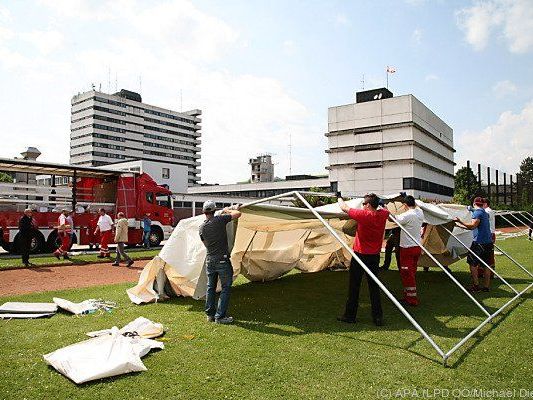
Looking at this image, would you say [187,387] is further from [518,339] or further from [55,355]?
[518,339]

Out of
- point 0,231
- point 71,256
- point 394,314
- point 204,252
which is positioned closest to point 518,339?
point 394,314

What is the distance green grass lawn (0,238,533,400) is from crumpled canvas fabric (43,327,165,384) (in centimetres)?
8

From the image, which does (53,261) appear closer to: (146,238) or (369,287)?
(146,238)

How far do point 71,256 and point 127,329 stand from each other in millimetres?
11358

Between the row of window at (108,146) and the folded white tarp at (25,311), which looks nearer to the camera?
the folded white tarp at (25,311)

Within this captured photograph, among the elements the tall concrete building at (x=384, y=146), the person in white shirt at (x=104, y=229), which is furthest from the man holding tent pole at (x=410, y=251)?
the tall concrete building at (x=384, y=146)

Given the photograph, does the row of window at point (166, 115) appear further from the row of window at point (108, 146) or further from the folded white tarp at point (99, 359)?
the folded white tarp at point (99, 359)

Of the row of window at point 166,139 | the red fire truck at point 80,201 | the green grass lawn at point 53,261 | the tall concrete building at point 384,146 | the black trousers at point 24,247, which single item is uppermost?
the row of window at point 166,139

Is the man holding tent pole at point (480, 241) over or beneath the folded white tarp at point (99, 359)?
over

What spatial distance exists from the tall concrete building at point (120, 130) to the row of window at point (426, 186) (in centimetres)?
5891

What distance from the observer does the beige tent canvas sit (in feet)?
22.4

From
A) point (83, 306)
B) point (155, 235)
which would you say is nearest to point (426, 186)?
point (155, 235)

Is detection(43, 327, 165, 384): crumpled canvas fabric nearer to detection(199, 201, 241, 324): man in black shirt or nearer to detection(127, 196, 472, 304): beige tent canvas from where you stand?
detection(199, 201, 241, 324): man in black shirt

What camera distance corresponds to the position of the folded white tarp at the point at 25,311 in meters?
6.53
